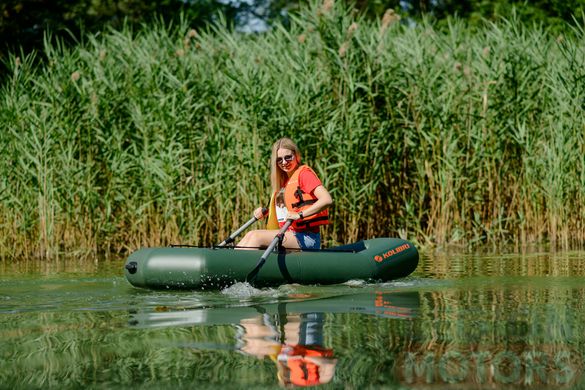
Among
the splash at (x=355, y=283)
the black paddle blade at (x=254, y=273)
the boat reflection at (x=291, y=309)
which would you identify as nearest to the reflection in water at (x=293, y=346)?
the boat reflection at (x=291, y=309)

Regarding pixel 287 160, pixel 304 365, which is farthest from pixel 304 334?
pixel 287 160

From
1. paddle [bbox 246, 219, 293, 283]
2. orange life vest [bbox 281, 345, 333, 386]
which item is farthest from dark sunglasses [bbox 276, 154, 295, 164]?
orange life vest [bbox 281, 345, 333, 386]

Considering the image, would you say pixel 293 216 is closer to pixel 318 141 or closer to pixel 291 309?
pixel 291 309

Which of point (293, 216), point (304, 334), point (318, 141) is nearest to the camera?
point (304, 334)

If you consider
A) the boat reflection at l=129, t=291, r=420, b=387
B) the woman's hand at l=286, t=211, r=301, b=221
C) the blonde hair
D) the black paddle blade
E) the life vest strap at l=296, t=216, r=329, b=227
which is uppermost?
the blonde hair

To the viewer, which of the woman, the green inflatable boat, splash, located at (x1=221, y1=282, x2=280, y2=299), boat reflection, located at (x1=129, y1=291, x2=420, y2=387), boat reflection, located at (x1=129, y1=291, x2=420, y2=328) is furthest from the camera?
the woman

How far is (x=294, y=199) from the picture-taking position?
25.7ft

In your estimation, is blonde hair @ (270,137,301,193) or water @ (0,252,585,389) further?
blonde hair @ (270,137,301,193)

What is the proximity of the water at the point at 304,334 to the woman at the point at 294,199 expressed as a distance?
542 millimetres

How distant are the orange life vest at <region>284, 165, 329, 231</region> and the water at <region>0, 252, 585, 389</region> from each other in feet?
1.99

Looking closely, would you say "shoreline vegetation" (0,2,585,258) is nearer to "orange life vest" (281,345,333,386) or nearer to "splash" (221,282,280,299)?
"splash" (221,282,280,299)

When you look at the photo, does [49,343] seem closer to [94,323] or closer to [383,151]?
[94,323]

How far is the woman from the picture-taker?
7.68 meters

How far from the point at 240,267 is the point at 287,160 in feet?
3.49
